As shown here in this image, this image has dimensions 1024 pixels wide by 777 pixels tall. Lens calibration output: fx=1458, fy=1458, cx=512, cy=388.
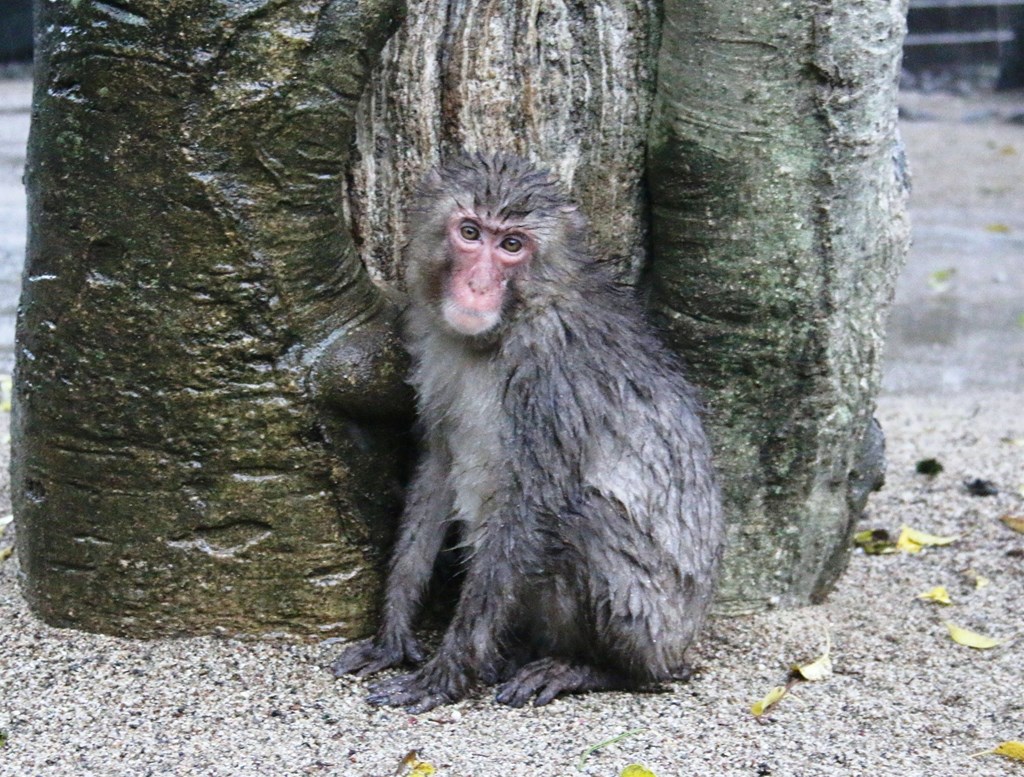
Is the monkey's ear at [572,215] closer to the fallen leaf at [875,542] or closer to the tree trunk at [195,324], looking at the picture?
the tree trunk at [195,324]

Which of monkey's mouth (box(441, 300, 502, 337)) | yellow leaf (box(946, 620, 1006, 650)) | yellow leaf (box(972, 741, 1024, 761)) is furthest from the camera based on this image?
yellow leaf (box(946, 620, 1006, 650))

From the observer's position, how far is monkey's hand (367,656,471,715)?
3820 millimetres

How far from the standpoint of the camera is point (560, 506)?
3828 millimetres

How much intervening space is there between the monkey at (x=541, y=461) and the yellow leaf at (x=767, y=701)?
0.82ft

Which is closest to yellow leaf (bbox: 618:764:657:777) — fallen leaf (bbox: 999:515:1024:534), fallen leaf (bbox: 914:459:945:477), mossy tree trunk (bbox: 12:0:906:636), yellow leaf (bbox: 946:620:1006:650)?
mossy tree trunk (bbox: 12:0:906:636)

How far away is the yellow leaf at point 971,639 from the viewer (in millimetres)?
4430

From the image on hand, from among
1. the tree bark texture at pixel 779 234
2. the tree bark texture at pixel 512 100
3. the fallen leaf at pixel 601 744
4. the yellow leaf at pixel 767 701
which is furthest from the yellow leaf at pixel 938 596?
the tree bark texture at pixel 512 100

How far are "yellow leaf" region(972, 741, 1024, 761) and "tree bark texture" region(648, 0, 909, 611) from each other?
0.97 meters

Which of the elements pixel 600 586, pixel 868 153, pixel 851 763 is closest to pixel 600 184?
pixel 868 153

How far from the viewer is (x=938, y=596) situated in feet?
15.9

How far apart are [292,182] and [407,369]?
640mm

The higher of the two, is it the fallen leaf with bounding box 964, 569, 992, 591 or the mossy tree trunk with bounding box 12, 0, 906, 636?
the mossy tree trunk with bounding box 12, 0, 906, 636

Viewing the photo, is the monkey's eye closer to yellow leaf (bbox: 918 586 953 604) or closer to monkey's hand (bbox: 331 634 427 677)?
monkey's hand (bbox: 331 634 427 677)

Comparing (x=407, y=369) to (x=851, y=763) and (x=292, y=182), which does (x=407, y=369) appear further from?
(x=851, y=763)
